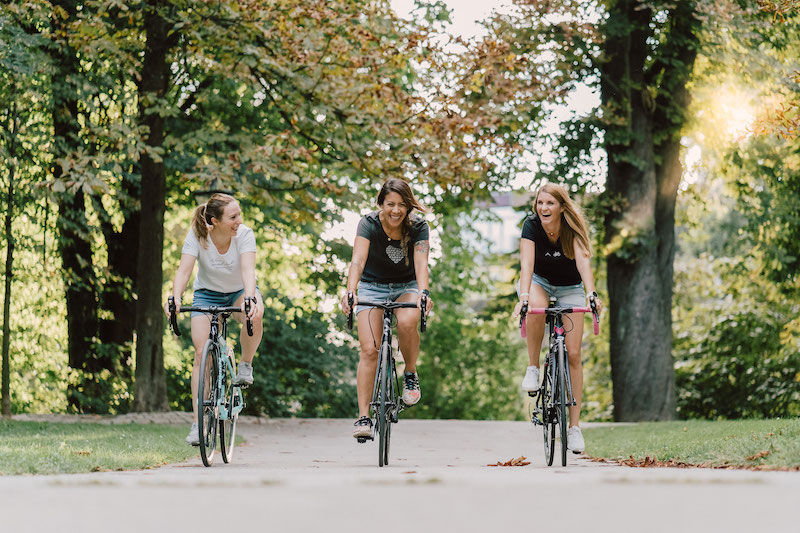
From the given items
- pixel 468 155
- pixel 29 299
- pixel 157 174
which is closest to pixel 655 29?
pixel 468 155

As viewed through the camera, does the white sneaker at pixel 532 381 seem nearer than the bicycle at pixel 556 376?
No

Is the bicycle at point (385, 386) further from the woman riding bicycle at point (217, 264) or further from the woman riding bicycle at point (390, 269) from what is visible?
the woman riding bicycle at point (217, 264)

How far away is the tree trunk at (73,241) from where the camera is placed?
1453cm

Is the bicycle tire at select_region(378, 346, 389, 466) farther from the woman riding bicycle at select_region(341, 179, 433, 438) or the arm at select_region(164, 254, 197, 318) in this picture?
the arm at select_region(164, 254, 197, 318)

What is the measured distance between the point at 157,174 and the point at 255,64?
2.70 metres

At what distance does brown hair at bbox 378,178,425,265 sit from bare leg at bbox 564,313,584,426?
1.38 metres

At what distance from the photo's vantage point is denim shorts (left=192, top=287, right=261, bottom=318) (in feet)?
26.1

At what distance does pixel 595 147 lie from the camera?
18016 mm

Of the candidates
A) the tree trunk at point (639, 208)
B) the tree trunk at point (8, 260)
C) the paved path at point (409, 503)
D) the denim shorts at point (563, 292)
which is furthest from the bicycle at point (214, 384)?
the tree trunk at point (639, 208)

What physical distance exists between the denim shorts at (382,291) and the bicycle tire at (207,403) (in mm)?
1194

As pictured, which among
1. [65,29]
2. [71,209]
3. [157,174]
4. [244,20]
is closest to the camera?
[244,20]

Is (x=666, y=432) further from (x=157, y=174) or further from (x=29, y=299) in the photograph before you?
(x=29, y=299)

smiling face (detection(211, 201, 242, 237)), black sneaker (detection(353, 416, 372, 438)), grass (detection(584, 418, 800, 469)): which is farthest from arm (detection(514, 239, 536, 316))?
smiling face (detection(211, 201, 242, 237))

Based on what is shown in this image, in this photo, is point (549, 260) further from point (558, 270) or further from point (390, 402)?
point (390, 402)
